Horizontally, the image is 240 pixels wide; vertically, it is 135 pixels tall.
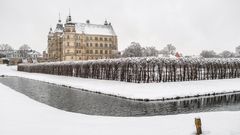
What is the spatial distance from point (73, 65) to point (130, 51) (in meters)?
87.6

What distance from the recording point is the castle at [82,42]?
12250 centimetres

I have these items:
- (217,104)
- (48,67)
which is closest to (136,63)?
(217,104)

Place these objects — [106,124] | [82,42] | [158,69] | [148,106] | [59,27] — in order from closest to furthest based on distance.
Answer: [106,124] → [148,106] → [158,69] → [82,42] → [59,27]

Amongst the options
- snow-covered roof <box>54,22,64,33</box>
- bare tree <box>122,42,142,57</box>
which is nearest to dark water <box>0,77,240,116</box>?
bare tree <box>122,42,142,57</box>

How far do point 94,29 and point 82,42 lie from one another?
10.5 m

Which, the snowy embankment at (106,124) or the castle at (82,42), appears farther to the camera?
the castle at (82,42)

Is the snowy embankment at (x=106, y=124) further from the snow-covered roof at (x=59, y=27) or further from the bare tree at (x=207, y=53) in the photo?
the bare tree at (x=207, y=53)

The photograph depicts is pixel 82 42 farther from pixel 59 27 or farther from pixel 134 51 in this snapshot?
pixel 134 51

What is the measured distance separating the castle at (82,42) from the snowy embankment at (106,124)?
107 metres

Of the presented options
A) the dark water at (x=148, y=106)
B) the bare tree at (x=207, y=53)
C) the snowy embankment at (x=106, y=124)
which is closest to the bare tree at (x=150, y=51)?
the bare tree at (x=207, y=53)

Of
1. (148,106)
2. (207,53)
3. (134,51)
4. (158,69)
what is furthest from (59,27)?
(148,106)

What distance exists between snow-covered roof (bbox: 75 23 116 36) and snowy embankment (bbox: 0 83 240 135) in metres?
113

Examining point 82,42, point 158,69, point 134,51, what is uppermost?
point 82,42

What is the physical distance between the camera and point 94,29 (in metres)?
134
